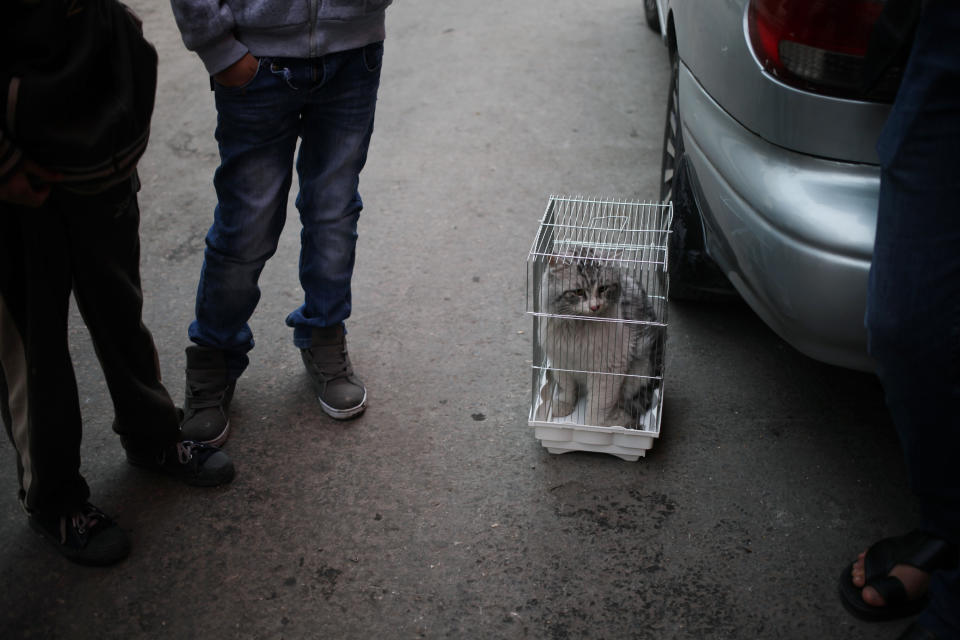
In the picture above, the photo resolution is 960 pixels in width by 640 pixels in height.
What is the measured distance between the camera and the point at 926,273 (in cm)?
162

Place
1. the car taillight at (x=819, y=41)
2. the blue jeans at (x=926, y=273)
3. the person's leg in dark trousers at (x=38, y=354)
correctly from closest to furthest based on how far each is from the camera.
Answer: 1. the blue jeans at (x=926, y=273)
2. the car taillight at (x=819, y=41)
3. the person's leg in dark trousers at (x=38, y=354)

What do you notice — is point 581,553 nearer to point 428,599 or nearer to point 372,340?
point 428,599

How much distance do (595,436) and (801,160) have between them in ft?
3.34

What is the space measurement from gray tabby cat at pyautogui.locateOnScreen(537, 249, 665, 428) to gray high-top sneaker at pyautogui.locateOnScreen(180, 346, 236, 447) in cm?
105

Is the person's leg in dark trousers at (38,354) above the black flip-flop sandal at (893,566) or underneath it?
above

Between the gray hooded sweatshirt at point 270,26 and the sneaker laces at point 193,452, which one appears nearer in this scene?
the gray hooded sweatshirt at point 270,26

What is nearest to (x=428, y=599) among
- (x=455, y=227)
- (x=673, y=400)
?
(x=673, y=400)

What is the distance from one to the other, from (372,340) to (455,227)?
3.17 feet

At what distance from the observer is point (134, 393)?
7.32 feet

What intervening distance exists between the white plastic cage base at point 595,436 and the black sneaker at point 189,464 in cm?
96

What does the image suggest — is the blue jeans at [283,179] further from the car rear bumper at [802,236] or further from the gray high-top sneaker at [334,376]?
the car rear bumper at [802,236]

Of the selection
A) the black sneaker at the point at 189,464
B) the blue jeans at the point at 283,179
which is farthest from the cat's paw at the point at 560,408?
the black sneaker at the point at 189,464

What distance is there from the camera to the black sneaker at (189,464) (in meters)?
2.46

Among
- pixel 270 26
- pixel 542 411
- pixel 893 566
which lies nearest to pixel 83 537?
pixel 542 411
